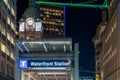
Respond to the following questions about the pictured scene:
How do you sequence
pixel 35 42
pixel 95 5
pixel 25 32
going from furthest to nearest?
pixel 95 5
pixel 25 32
pixel 35 42

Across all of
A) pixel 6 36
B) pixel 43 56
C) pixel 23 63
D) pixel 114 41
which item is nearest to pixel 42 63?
pixel 43 56

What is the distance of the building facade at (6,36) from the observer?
86250 mm

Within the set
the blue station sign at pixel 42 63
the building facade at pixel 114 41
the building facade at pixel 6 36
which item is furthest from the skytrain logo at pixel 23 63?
the building facade at pixel 114 41

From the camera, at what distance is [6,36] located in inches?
3740

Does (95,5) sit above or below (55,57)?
above

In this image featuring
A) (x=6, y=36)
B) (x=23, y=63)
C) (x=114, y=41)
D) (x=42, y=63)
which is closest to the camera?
(x=42, y=63)

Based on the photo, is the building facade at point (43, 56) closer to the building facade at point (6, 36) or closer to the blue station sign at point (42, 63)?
the blue station sign at point (42, 63)

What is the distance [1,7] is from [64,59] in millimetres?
70432

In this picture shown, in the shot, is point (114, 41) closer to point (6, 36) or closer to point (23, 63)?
point (6, 36)

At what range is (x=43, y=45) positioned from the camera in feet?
60.6

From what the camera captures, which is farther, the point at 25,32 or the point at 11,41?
the point at 11,41

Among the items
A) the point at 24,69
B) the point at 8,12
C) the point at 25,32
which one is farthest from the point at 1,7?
the point at 24,69

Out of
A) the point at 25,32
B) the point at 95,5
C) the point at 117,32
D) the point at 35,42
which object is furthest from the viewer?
the point at 95,5

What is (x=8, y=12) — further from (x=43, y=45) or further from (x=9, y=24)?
(x=43, y=45)
